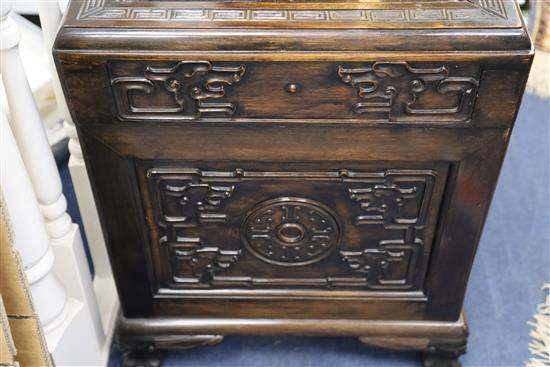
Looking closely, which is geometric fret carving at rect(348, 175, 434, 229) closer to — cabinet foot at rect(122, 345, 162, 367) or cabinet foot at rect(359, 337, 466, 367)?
cabinet foot at rect(359, 337, 466, 367)

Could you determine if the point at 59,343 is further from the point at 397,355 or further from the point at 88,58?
the point at 397,355

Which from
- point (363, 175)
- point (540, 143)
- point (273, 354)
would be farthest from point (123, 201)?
point (540, 143)

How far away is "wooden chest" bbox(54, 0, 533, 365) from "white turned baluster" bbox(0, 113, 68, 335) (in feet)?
0.28

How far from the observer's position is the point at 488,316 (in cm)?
133

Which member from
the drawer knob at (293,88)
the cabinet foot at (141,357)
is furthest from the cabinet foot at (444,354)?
the drawer knob at (293,88)

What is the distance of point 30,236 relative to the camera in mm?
925

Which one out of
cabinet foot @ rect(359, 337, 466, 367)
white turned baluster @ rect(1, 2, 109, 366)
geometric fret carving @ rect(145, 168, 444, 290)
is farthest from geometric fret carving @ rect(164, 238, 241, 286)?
cabinet foot @ rect(359, 337, 466, 367)

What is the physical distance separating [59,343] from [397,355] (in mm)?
553

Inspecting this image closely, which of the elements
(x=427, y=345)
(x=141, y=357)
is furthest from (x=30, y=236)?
(x=427, y=345)

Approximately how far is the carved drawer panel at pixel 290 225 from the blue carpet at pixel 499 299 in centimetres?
19

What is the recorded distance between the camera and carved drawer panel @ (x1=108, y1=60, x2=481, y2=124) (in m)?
0.83

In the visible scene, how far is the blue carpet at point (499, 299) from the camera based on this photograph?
1.26 m

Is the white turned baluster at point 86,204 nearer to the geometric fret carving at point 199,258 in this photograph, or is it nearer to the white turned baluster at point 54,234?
the white turned baluster at point 54,234

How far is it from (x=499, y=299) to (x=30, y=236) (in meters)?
0.84
